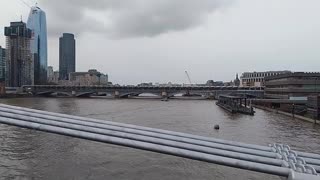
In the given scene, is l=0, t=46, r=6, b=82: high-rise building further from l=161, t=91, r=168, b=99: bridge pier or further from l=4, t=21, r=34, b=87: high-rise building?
l=161, t=91, r=168, b=99: bridge pier

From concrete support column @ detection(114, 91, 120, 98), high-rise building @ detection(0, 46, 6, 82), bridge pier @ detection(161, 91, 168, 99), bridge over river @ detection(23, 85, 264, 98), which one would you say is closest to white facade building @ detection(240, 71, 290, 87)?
bridge over river @ detection(23, 85, 264, 98)

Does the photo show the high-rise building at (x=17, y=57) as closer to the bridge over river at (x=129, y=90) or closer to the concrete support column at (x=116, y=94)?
the bridge over river at (x=129, y=90)

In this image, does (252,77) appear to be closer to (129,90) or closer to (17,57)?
(129,90)

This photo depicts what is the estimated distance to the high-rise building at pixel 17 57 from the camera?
14275 cm

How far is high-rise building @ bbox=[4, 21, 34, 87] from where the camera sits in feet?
468

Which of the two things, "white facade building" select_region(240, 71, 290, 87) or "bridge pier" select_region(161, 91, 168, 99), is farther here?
"white facade building" select_region(240, 71, 290, 87)

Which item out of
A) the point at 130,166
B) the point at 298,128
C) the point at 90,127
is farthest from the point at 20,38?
the point at 90,127

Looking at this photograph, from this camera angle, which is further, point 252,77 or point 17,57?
point 252,77

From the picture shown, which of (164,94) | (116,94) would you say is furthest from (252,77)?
(116,94)

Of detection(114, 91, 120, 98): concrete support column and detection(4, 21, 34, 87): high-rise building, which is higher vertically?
detection(4, 21, 34, 87): high-rise building

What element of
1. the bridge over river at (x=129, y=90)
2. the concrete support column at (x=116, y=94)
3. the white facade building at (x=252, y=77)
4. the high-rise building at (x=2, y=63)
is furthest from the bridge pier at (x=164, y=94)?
the high-rise building at (x=2, y=63)

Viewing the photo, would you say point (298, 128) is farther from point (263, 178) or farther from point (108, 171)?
point (108, 171)

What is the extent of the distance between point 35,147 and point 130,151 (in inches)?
235

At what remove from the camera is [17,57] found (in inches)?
5694
